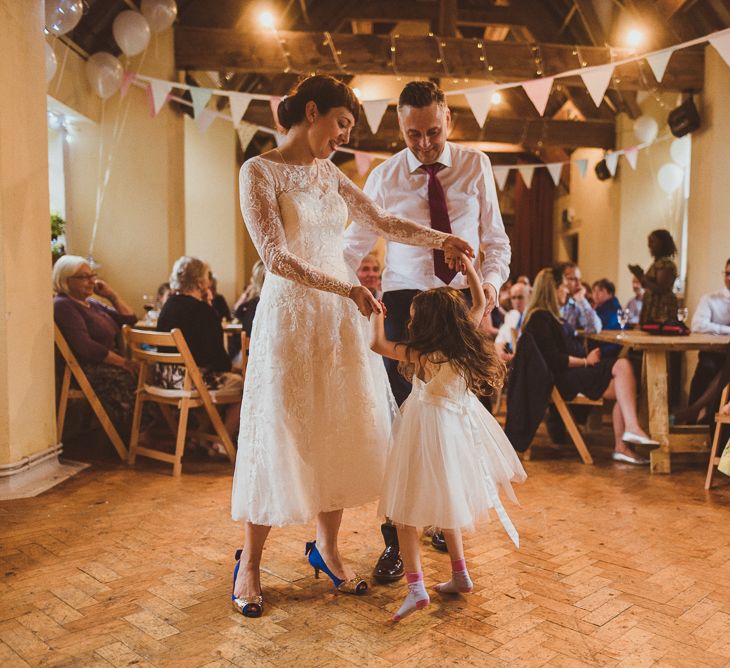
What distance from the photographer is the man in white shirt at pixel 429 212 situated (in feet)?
8.25

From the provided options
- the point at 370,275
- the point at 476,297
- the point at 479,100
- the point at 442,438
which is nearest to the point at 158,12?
the point at 479,100

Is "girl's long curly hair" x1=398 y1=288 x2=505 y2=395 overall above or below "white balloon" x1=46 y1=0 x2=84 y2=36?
below

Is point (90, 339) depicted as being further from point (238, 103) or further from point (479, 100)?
point (479, 100)

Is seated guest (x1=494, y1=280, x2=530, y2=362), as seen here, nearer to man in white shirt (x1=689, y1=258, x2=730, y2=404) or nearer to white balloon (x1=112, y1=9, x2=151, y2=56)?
man in white shirt (x1=689, y1=258, x2=730, y2=404)

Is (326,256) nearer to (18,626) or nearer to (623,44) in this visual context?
(18,626)

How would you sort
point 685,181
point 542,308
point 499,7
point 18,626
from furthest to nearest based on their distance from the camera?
point 499,7
point 685,181
point 542,308
point 18,626

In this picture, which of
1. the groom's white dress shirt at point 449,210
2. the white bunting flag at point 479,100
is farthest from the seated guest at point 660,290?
the groom's white dress shirt at point 449,210

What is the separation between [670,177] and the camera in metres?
8.25

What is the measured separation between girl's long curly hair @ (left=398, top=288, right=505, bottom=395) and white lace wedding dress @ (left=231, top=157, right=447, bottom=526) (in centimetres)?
18

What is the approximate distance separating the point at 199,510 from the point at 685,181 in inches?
287

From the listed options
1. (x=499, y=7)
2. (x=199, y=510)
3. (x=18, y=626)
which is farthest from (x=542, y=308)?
(x=499, y=7)

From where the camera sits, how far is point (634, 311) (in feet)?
24.8

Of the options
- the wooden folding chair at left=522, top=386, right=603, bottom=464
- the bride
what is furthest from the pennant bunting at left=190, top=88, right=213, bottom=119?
the bride

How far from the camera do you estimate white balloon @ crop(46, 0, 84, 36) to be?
4457mm
